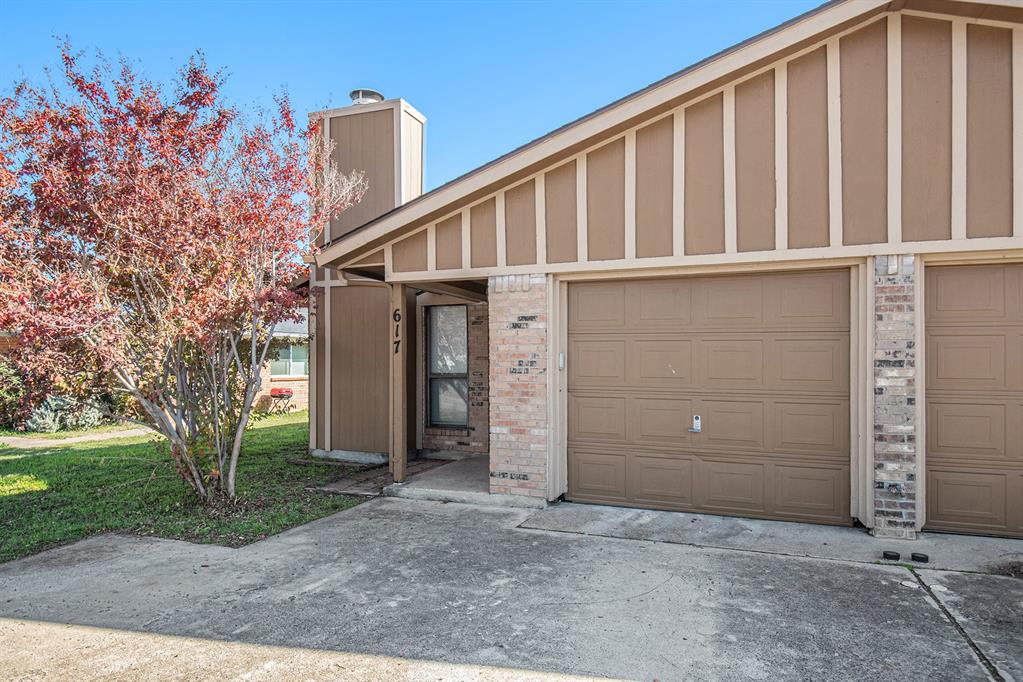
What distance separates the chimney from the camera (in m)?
9.47

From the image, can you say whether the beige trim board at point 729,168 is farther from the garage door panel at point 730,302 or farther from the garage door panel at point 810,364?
the garage door panel at point 810,364

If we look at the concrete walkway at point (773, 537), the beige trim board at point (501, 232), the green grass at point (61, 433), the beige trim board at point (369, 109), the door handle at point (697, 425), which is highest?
the beige trim board at point (369, 109)

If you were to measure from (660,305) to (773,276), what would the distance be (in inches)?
43.8

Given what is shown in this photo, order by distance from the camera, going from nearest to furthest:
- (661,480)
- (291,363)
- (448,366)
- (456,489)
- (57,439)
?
(661,480)
(456,489)
(448,366)
(57,439)
(291,363)

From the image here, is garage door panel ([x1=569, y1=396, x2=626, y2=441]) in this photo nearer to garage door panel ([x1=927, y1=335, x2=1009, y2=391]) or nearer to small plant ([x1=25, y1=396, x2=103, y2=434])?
garage door panel ([x1=927, y1=335, x2=1009, y2=391])

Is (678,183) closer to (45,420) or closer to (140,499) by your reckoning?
(140,499)

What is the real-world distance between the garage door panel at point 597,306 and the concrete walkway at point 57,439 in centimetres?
940

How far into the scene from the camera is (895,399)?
5.42 m

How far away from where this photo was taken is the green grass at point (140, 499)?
591 cm

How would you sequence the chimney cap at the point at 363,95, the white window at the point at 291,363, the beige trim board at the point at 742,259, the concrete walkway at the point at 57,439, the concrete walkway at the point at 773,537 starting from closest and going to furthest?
the concrete walkway at the point at 773,537 → the beige trim board at the point at 742,259 → the chimney cap at the point at 363,95 → the concrete walkway at the point at 57,439 → the white window at the point at 291,363

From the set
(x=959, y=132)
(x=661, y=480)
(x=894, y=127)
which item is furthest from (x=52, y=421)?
(x=959, y=132)

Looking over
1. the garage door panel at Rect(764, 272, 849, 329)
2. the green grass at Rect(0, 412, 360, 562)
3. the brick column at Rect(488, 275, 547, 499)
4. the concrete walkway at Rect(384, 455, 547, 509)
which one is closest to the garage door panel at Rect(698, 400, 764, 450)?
the garage door panel at Rect(764, 272, 849, 329)

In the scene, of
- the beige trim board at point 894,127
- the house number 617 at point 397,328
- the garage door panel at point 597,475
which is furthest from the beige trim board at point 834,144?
the house number 617 at point 397,328

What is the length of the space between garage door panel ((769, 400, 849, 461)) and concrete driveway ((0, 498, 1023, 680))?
99cm
